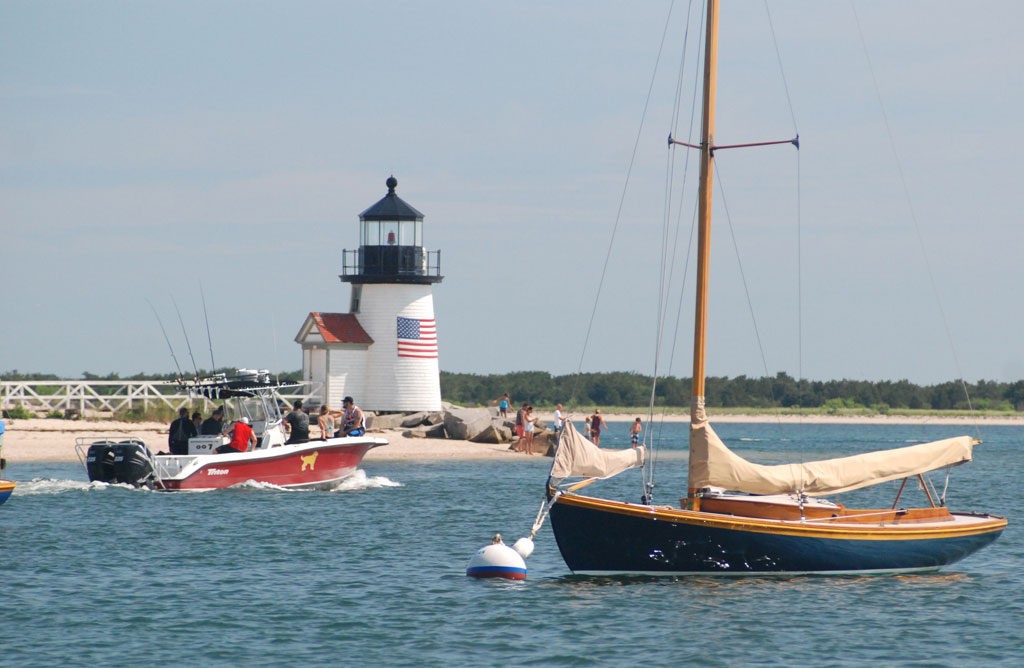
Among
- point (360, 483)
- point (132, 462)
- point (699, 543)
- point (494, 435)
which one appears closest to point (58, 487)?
point (132, 462)

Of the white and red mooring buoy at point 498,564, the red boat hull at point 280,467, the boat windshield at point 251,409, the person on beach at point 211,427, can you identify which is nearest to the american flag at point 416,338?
the red boat hull at point 280,467

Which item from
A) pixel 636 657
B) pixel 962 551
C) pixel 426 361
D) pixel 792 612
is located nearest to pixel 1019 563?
pixel 962 551

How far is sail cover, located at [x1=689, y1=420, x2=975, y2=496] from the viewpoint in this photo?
18.1 meters

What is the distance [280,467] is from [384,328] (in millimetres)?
19564

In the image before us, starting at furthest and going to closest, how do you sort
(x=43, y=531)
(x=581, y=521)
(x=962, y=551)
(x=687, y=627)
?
(x=43, y=531), (x=962, y=551), (x=581, y=521), (x=687, y=627)

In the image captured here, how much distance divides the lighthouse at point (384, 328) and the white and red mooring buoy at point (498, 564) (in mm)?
29833

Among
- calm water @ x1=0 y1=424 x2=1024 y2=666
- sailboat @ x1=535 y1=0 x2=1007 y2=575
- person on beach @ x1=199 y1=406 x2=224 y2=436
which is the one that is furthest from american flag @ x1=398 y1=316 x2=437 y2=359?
sailboat @ x1=535 y1=0 x2=1007 y2=575

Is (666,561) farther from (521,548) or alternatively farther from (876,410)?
(876,410)

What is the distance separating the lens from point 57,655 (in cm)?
1405

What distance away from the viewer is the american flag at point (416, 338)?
4853 cm

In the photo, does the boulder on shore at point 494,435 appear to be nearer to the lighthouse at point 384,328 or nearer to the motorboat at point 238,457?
the lighthouse at point 384,328

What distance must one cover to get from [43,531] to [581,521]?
10.9 m

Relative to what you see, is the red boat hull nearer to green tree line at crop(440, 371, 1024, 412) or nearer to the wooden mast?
the wooden mast

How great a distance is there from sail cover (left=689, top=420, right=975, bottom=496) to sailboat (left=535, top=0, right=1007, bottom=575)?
0.01 metres
